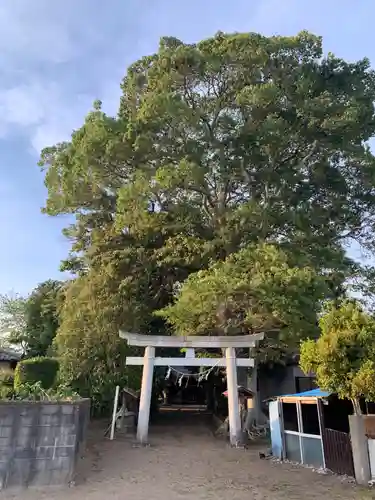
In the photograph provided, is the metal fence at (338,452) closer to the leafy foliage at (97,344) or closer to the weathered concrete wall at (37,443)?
the weathered concrete wall at (37,443)

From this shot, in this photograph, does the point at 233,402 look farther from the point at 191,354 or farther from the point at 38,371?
the point at 38,371

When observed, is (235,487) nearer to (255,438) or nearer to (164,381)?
(255,438)

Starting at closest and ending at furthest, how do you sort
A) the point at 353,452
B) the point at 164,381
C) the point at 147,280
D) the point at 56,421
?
the point at 56,421 → the point at 353,452 → the point at 147,280 → the point at 164,381

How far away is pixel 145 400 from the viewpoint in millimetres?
12656

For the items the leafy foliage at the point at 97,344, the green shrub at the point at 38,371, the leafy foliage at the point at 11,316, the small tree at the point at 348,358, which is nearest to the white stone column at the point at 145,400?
the leafy foliage at the point at 97,344

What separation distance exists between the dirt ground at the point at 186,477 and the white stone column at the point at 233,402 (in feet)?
1.53

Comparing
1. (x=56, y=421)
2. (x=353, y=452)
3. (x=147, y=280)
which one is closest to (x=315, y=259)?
(x=147, y=280)

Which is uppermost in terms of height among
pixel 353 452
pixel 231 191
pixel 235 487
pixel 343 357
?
pixel 231 191

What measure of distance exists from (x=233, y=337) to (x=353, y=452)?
5299mm

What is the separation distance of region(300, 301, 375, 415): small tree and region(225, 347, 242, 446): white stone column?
4933 millimetres

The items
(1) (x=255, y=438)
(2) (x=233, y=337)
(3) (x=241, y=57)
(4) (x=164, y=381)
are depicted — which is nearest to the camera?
(2) (x=233, y=337)

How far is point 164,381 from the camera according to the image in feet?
58.4

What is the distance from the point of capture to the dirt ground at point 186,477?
742 cm

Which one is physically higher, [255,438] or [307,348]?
[307,348]
